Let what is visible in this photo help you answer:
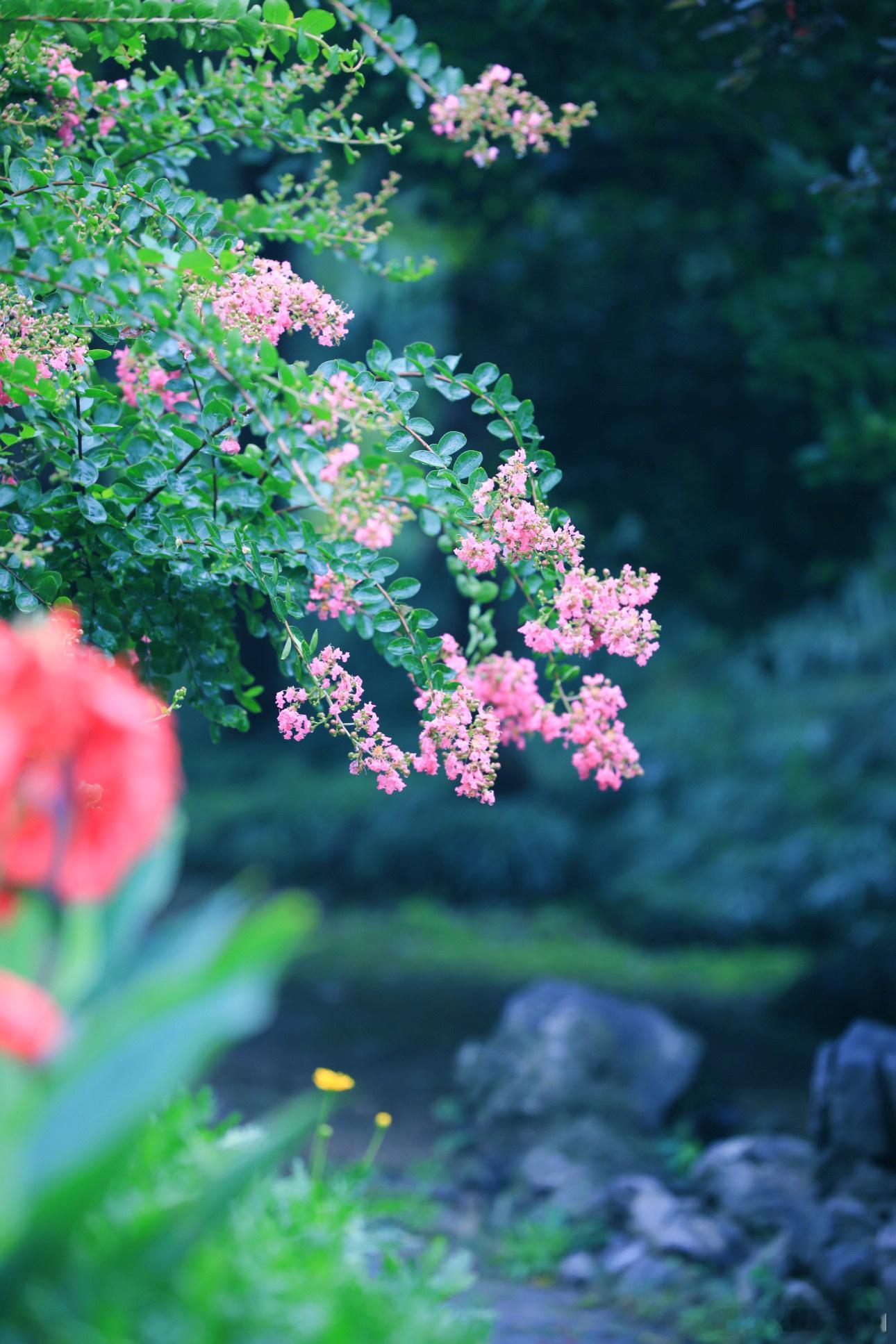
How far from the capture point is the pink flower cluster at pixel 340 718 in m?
2.33

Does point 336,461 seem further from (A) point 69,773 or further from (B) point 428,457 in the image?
(A) point 69,773

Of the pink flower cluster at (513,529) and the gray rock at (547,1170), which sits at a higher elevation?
the pink flower cluster at (513,529)

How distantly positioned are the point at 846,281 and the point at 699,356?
2443 millimetres

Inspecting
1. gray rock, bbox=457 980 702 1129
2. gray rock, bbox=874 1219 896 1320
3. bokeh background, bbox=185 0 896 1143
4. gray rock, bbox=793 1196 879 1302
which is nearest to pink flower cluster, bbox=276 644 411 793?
bokeh background, bbox=185 0 896 1143

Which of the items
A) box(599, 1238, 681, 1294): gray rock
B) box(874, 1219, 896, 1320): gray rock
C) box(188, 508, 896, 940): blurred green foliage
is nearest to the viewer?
box(874, 1219, 896, 1320): gray rock

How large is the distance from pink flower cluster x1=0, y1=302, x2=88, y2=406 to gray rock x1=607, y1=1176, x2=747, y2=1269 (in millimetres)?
3726

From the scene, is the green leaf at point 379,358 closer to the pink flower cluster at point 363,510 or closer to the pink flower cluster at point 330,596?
the pink flower cluster at point 330,596

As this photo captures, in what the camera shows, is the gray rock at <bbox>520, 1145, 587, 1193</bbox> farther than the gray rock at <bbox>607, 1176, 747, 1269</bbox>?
Yes

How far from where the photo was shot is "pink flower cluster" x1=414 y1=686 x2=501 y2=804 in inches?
90.3

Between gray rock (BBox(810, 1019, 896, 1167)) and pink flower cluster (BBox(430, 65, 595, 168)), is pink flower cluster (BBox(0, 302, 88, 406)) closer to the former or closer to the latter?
pink flower cluster (BBox(430, 65, 595, 168))

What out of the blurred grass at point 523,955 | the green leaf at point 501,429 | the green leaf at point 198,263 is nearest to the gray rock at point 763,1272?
the green leaf at point 501,429

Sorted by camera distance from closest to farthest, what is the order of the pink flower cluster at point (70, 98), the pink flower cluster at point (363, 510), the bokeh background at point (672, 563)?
1. the pink flower cluster at point (363, 510)
2. the pink flower cluster at point (70, 98)
3. the bokeh background at point (672, 563)

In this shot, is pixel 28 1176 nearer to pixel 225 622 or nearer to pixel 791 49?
pixel 225 622

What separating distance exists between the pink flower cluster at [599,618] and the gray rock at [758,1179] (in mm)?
3113
